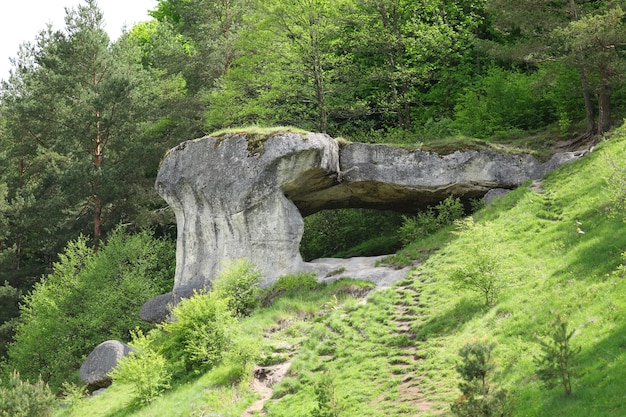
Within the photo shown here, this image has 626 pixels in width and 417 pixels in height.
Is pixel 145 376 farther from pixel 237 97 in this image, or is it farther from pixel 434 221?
pixel 237 97

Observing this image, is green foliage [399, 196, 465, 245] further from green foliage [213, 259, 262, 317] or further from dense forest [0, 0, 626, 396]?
green foliage [213, 259, 262, 317]

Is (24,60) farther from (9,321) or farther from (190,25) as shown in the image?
(9,321)

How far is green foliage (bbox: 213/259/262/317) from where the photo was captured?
24125 mm

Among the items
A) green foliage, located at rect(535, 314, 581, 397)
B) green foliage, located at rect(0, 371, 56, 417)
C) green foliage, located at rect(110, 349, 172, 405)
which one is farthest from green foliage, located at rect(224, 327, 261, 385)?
green foliage, located at rect(535, 314, 581, 397)

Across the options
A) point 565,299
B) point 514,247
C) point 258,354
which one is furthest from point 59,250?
point 565,299

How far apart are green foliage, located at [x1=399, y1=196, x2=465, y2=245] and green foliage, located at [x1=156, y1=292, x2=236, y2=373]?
9.74 m

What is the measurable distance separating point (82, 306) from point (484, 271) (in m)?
20.3

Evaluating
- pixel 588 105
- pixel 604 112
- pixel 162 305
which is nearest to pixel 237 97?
pixel 162 305

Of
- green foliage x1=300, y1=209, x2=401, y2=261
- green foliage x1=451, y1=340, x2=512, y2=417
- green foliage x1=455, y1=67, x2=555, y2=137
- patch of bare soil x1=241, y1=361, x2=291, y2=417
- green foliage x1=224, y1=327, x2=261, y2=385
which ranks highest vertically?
green foliage x1=455, y1=67, x2=555, y2=137

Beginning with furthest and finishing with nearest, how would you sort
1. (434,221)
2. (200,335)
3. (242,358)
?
(434,221)
(200,335)
(242,358)

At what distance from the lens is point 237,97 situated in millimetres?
35156

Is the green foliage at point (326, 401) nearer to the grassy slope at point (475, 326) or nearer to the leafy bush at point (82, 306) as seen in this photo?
the grassy slope at point (475, 326)

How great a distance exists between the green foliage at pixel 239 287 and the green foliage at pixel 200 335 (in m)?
2.22

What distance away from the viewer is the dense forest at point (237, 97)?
32250 mm
